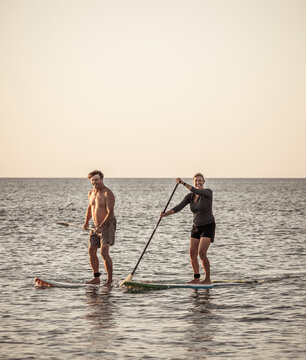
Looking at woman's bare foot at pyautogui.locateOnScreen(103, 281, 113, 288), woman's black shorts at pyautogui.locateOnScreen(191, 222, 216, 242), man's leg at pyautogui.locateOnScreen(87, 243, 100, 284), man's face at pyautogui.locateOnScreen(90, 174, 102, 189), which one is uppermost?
man's face at pyautogui.locateOnScreen(90, 174, 102, 189)

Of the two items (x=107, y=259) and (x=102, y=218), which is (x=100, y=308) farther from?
(x=102, y=218)

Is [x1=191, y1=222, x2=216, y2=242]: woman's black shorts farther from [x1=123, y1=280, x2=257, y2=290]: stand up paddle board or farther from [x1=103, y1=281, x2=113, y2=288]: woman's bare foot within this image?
[x1=103, y1=281, x2=113, y2=288]: woman's bare foot

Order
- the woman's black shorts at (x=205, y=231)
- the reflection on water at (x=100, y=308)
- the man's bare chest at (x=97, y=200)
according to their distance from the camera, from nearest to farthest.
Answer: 1. the reflection on water at (x=100, y=308)
2. the woman's black shorts at (x=205, y=231)
3. the man's bare chest at (x=97, y=200)

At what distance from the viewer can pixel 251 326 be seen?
10.8 metres

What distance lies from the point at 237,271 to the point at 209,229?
4.18 meters

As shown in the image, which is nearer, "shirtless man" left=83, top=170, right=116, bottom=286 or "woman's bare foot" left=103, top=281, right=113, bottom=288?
"shirtless man" left=83, top=170, right=116, bottom=286

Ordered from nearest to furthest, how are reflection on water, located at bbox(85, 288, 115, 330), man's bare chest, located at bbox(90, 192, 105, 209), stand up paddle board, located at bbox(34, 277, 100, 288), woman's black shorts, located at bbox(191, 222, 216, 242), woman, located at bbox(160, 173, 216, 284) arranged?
reflection on water, located at bbox(85, 288, 115, 330), woman, located at bbox(160, 173, 216, 284), woman's black shorts, located at bbox(191, 222, 216, 242), man's bare chest, located at bbox(90, 192, 105, 209), stand up paddle board, located at bbox(34, 277, 100, 288)

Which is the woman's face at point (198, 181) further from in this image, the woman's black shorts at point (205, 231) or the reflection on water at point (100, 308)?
the reflection on water at point (100, 308)

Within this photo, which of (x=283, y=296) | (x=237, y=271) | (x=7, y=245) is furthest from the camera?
(x=7, y=245)

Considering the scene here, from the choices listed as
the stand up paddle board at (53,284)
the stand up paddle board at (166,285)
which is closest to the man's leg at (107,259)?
the stand up paddle board at (166,285)

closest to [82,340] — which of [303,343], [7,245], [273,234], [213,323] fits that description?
[213,323]

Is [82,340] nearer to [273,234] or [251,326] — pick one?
[251,326]

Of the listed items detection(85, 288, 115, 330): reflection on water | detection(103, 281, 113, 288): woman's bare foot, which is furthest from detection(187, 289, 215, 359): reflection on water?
detection(103, 281, 113, 288): woman's bare foot

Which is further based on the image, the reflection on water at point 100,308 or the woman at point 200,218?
the woman at point 200,218
